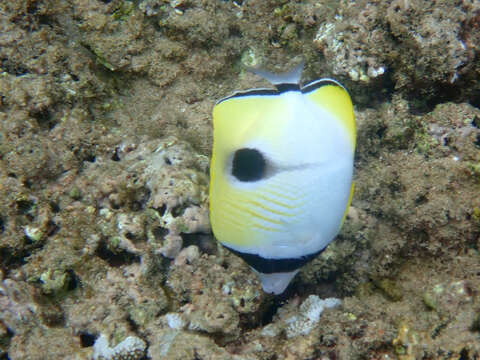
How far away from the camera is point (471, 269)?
80.3 inches

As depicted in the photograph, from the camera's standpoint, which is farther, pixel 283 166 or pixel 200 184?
pixel 200 184

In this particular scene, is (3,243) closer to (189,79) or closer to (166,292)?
(166,292)

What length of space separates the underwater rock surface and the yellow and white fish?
0.73m

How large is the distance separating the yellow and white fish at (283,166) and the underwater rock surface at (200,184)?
2.38 ft

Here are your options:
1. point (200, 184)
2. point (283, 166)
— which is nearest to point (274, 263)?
point (283, 166)

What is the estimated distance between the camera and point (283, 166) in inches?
60.8

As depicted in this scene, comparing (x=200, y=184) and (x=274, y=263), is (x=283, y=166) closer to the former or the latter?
(x=274, y=263)

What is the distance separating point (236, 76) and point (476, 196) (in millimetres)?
2055

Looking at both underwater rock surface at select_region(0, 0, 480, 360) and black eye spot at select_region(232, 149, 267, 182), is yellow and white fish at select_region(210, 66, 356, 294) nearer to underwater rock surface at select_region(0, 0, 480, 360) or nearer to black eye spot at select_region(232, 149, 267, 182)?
black eye spot at select_region(232, 149, 267, 182)

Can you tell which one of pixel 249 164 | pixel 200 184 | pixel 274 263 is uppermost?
pixel 249 164

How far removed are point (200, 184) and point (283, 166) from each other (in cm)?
97

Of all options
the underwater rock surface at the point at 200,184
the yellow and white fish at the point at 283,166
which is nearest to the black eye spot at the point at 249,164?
the yellow and white fish at the point at 283,166

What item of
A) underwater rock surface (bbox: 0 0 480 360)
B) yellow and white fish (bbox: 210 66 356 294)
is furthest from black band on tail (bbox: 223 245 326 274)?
underwater rock surface (bbox: 0 0 480 360)

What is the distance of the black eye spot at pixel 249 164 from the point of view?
1557mm
